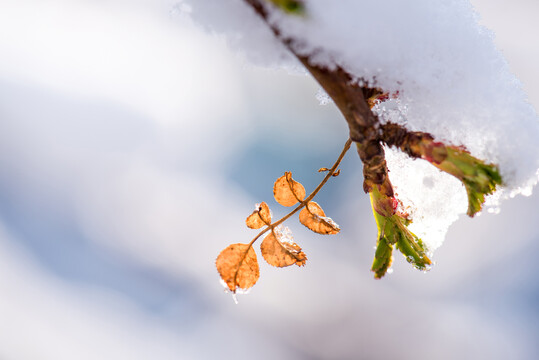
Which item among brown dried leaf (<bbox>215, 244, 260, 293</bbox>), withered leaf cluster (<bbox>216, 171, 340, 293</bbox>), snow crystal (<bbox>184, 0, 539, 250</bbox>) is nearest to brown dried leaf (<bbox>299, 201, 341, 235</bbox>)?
withered leaf cluster (<bbox>216, 171, 340, 293</bbox>)

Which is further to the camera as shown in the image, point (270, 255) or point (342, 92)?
point (270, 255)

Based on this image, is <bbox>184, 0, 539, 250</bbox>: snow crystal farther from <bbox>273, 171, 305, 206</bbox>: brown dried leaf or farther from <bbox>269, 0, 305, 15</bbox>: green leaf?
<bbox>273, 171, 305, 206</bbox>: brown dried leaf

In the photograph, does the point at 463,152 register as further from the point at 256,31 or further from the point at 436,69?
the point at 256,31

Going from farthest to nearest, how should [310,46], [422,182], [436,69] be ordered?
[422,182] < [436,69] < [310,46]

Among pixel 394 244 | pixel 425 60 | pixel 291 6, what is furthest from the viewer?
pixel 394 244

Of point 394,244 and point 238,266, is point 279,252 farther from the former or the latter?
point 394,244

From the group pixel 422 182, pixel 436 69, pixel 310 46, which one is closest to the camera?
pixel 310 46

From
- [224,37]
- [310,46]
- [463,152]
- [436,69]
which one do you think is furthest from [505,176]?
[224,37]

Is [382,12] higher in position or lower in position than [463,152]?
higher

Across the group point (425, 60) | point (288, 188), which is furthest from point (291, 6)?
point (288, 188)
